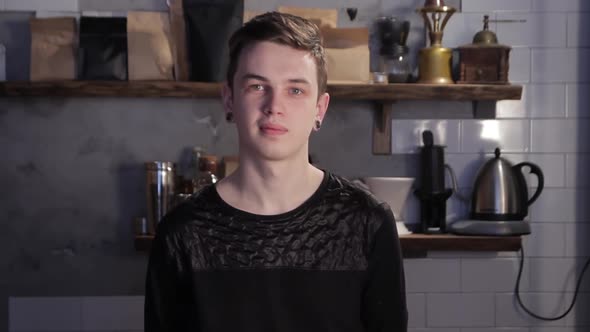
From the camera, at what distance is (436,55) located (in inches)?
121

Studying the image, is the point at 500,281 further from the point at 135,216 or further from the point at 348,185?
the point at 348,185

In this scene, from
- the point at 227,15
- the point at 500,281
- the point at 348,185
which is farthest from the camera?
the point at 500,281

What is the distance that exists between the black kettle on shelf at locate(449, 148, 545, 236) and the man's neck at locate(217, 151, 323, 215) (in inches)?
68.2

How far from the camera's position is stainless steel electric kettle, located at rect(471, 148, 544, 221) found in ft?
10.00

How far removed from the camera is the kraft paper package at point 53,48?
3.08m

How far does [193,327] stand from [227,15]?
1846 mm

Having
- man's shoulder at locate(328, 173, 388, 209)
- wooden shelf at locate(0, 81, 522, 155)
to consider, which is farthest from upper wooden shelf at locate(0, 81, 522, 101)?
man's shoulder at locate(328, 173, 388, 209)

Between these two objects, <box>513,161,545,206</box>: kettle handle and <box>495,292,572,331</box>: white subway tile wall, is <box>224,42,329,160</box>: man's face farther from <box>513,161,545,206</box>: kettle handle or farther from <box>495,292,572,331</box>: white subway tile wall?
<box>495,292,572,331</box>: white subway tile wall

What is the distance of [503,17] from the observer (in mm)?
3225

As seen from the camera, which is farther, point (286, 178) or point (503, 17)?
point (503, 17)

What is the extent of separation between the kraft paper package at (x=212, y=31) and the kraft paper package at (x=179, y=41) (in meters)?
0.06

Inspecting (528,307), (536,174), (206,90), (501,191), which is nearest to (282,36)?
(206,90)

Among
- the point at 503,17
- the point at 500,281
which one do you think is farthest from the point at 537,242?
the point at 503,17

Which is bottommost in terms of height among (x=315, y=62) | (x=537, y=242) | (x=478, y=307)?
(x=478, y=307)
